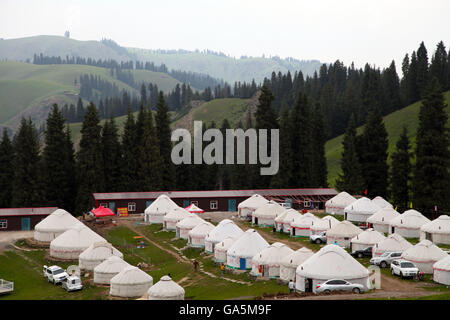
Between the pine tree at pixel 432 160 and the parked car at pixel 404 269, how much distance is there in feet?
111

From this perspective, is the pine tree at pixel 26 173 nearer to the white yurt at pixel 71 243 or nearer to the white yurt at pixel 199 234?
the white yurt at pixel 71 243

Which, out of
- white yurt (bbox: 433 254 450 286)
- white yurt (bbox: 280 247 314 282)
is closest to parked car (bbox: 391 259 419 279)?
white yurt (bbox: 433 254 450 286)

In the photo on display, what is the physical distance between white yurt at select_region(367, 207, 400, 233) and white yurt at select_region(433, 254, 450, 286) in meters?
21.9

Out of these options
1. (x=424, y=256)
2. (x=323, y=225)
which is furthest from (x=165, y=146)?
(x=424, y=256)

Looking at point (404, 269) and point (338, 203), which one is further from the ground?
point (338, 203)

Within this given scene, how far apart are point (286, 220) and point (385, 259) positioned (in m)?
17.9

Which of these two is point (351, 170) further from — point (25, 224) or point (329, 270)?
point (329, 270)

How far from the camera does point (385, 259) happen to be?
151ft

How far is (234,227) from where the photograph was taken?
188ft

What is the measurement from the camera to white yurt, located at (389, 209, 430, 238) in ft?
193

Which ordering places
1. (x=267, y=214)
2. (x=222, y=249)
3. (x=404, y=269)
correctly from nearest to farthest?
1. (x=404, y=269)
2. (x=222, y=249)
3. (x=267, y=214)

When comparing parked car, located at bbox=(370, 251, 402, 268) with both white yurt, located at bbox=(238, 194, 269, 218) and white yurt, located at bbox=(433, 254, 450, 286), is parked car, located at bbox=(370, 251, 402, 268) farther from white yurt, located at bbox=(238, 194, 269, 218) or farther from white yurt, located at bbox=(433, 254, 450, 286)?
white yurt, located at bbox=(238, 194, 269, 218)

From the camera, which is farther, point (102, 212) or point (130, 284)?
point (102, 212)
